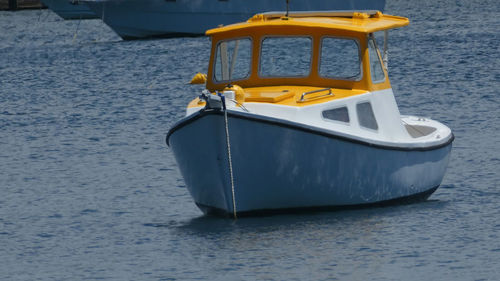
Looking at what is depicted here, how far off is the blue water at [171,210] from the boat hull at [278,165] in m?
0.38

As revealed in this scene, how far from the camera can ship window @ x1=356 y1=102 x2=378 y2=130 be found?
1802 centimetres

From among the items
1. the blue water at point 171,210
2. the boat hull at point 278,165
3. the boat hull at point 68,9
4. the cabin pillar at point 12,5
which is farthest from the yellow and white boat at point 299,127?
the cabin pillar at point 12,5

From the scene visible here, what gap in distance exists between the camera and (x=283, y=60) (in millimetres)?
18281

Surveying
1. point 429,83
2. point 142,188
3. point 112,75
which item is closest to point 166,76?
point 112,75

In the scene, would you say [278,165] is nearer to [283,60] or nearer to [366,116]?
[366,116]

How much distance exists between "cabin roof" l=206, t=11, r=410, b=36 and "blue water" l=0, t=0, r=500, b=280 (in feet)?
10.5

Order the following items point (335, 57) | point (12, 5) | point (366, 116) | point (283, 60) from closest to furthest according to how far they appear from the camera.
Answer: point (366, 116) < point (283, 60) < point (335, 57) < point (12, 5)

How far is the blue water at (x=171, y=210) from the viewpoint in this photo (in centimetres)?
1596

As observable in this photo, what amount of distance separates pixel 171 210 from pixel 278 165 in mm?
3791

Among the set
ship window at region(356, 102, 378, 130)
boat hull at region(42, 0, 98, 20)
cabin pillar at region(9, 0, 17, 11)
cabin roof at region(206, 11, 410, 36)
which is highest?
cabin roof at region(206, 11, 410, 36)

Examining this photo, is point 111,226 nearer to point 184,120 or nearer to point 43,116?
point 184,120

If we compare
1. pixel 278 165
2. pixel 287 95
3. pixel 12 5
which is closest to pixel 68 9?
pixel 12 5

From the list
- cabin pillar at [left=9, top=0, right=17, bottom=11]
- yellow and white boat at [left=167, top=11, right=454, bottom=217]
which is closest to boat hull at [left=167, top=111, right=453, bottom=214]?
yellow and white boat at [left=167, top=11, right=454, bottom=217]

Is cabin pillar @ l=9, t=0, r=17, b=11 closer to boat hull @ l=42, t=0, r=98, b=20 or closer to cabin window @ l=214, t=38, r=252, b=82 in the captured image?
boat hull @ l=42, t=0, r=98, b=20
